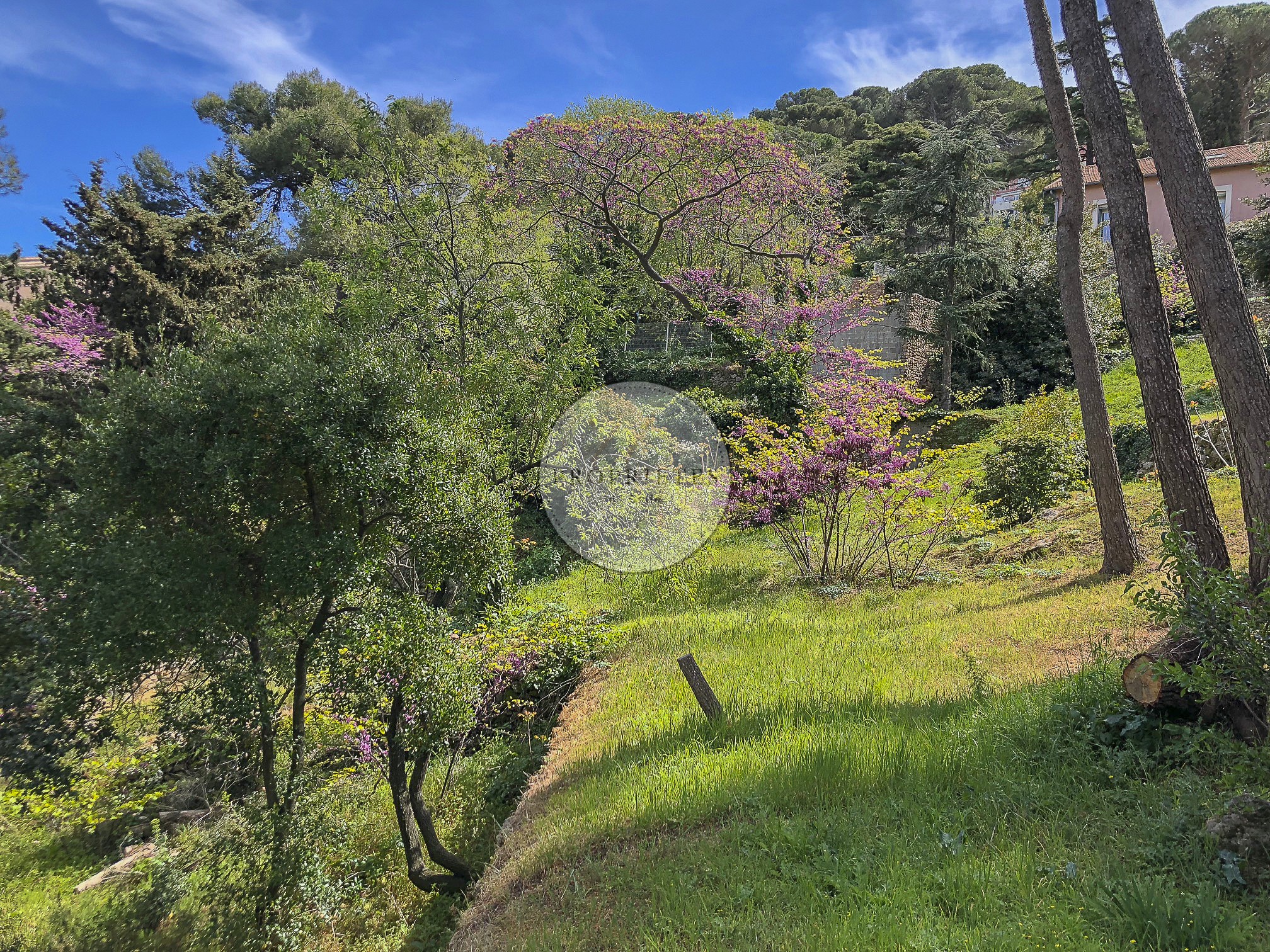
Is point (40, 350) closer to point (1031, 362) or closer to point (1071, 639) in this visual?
point (1071, 639)

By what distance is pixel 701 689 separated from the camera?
4.68 m

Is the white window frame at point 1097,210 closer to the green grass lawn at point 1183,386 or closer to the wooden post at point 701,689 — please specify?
the green grass lawn at point 1183,386

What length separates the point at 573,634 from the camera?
7.09 meters

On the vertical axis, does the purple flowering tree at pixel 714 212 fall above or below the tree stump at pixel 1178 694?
above

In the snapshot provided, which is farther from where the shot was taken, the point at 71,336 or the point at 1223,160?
the point at 1223,160

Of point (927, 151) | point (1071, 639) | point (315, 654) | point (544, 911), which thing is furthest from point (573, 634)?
point (927, 151)

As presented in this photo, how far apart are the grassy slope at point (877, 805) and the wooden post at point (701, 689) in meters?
0.15

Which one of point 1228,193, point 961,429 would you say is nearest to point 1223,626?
point 961,429

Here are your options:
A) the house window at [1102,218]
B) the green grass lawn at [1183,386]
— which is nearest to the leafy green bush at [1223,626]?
the green grass lawn at [1183,386]

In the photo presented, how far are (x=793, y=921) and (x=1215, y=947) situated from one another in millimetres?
1341

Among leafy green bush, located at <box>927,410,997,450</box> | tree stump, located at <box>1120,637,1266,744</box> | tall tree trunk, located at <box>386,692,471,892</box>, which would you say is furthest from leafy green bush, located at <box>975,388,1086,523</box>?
tall tree trunk, located at <box>386,692,471,892</box>

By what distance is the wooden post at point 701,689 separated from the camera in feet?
15.2

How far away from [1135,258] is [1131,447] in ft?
23.6

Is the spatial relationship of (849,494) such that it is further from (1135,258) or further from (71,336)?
(71,336)
